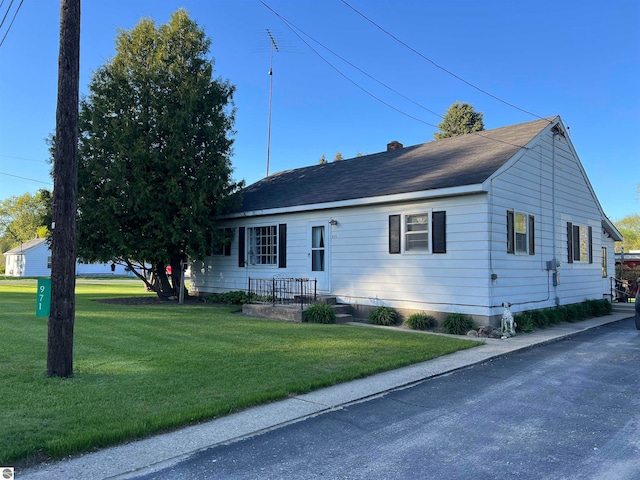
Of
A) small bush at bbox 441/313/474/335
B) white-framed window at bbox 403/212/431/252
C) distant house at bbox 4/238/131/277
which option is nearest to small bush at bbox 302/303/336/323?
white-framed window at bbox 403/212/431/252

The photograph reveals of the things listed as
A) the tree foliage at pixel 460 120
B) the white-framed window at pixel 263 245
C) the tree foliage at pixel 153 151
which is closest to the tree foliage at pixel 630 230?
the tree foliage at pixel 460 120

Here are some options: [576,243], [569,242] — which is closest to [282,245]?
[569,242]

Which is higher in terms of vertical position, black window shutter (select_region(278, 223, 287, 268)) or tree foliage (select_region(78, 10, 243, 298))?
tree foliage (select_region(78, 10, 243, 298))

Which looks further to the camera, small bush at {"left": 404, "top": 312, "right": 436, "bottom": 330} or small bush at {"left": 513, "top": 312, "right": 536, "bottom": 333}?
small bush at {"left": 404, "top": 312, "right": 436, "bottom": 330}

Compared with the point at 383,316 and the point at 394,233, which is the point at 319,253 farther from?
the point at 383,316

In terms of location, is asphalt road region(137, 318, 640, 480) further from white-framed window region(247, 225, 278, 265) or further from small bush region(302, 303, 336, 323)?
white-framed window region(247, 225, 278, 265)

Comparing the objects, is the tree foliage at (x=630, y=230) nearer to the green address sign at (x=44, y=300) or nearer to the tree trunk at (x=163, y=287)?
the tree trunk at (x=163, y=287)

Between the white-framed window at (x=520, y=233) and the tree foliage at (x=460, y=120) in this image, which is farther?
the tree foliage at (x=460, y=120)

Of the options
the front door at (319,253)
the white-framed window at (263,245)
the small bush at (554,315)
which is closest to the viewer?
the small bush at (554,315)

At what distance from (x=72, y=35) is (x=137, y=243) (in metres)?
9.61

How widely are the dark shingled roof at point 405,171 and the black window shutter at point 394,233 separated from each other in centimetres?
68

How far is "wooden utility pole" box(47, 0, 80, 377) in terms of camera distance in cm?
586

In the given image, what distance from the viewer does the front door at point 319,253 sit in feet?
44.3

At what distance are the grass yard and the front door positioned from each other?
2792 mm
